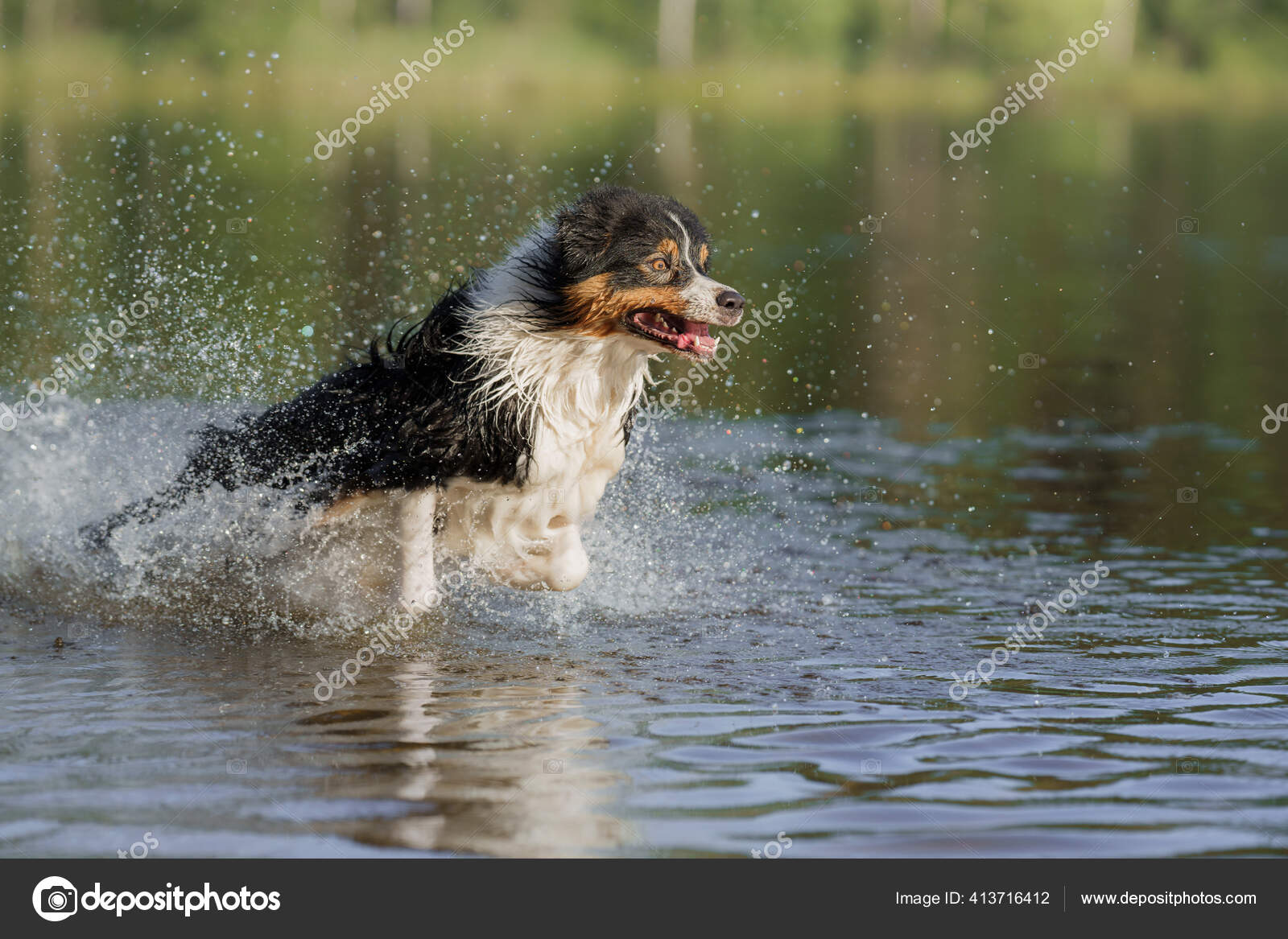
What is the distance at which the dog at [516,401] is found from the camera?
22.3 ft

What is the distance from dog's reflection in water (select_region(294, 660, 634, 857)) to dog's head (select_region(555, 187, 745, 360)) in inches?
61.3

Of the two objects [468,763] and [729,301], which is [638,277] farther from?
[468,763]

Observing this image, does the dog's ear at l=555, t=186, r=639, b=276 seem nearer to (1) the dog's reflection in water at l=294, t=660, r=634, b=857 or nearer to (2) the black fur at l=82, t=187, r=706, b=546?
(2) the black fur at l=82, t=187, r=706, b=546

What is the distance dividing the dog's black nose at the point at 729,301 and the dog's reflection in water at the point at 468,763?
1.73 m

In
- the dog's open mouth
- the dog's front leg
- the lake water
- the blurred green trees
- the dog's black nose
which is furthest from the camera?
the blurred green trees

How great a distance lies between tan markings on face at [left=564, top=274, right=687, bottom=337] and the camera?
6.75 metres

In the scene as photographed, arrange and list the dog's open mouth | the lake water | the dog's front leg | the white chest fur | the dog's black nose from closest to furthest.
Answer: the lake water, the dog's black nose, the dog's open mouth, the white chest fur, the dog's front leg

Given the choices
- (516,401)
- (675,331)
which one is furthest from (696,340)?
(516,401)

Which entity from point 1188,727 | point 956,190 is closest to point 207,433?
point 1188,727

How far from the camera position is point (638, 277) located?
6.77m

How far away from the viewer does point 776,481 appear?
36.1ft

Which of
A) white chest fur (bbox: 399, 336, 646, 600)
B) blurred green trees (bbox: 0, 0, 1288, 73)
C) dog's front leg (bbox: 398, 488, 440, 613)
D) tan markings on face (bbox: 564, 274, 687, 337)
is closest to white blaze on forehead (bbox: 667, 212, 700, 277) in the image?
tan markings on face (bbox: 564, 274, 687, 337)

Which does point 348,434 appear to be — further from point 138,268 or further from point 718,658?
→ point 138,268

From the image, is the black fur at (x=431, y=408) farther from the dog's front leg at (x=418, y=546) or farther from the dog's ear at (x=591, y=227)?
the dog's front leg at (x=418, y=546)
